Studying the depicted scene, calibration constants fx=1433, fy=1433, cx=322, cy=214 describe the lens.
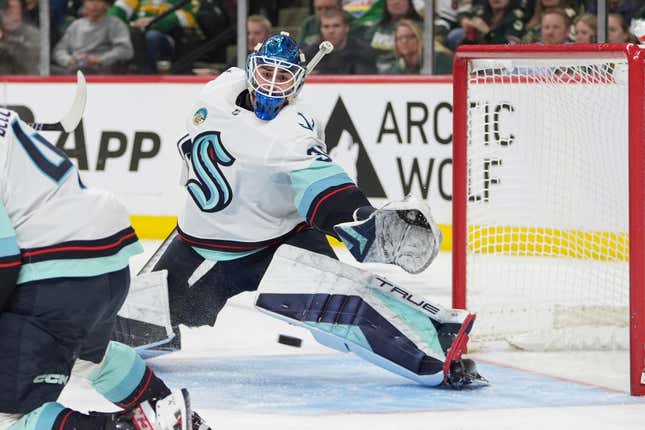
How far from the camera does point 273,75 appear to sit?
3.99 meters

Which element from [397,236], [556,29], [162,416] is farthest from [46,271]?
[556,29]

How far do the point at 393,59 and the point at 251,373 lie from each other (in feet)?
10.7

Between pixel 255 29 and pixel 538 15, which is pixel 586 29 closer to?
pixel 538 15

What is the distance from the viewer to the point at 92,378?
2.79 meters

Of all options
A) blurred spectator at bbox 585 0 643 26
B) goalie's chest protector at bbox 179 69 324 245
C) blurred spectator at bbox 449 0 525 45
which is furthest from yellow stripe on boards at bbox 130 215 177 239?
goalie's chest protector at bbox 179 69 324 245

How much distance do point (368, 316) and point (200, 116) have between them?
769 millimetres

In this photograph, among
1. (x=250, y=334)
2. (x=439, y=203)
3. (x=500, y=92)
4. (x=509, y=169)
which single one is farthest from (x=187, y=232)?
(x=439, y=203)

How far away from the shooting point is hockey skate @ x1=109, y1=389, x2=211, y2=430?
2662 mm

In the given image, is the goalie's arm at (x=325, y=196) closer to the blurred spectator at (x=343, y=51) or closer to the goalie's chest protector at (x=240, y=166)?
the goalie's chest protector at (x=240, y=166)

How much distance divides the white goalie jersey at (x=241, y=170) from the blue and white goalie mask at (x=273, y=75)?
4 cm

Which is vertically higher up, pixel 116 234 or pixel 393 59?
pixel 393 59

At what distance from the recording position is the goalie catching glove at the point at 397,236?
3.51 metres

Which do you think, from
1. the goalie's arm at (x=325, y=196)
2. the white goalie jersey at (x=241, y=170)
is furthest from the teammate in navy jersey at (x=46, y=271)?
the white goalie jersey at (x=241, y=170)

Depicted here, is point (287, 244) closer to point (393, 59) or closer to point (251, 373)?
point (251, 373)
